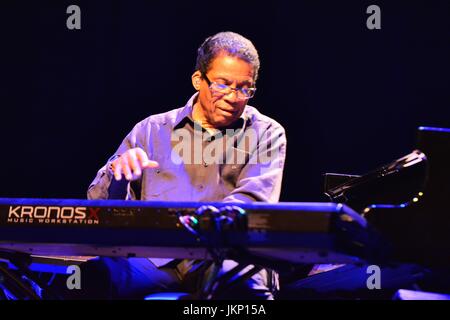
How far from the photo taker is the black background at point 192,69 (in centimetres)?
381

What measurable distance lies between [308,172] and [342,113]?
404 mm

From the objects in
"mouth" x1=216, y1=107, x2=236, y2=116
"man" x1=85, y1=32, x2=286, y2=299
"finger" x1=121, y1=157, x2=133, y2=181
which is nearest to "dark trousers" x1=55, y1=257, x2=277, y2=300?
"man" x1=85, y1=32, x2=286, y2=299

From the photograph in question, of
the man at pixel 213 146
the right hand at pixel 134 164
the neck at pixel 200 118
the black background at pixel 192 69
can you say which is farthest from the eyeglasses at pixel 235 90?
the black background at pixel 192 69

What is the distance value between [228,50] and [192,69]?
1.23 metres

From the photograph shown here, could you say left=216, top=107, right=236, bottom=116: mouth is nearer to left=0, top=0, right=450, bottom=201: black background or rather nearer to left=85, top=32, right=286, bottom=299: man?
left=85, top=32, right=286, bottom=299: man

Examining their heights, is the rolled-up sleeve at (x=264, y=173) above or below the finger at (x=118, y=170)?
below

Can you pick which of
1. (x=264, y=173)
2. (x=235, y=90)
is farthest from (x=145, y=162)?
(x=235, y=90)

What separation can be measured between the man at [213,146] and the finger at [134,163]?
313mm

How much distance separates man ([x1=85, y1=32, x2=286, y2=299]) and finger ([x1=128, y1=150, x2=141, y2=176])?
31 centimetres

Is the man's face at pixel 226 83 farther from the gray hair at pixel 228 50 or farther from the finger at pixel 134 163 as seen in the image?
the finger at pixel 134 163

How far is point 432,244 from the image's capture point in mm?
2129

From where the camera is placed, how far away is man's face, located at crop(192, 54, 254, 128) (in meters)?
2.90

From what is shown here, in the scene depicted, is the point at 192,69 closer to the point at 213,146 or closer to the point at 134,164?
the point at 213,146
